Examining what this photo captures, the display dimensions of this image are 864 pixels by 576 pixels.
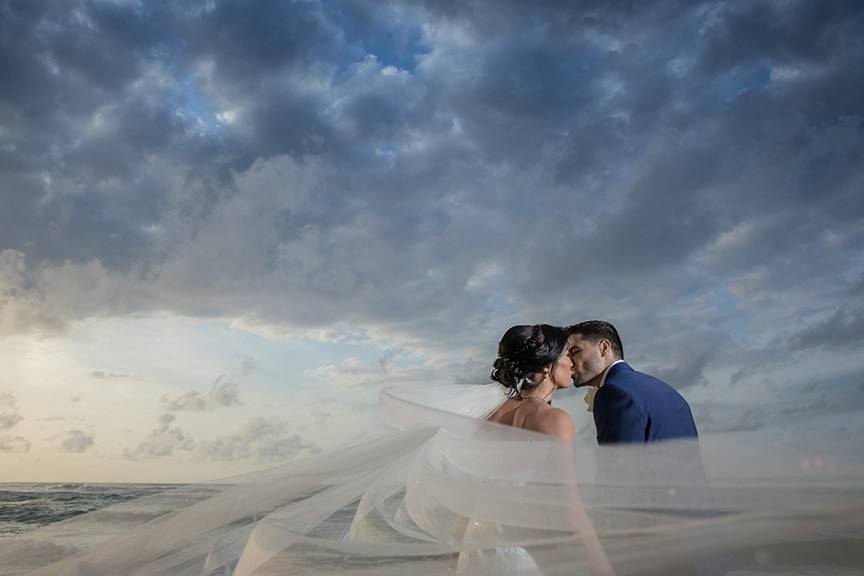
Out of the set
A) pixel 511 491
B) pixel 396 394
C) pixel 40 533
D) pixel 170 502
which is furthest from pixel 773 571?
pixel 40 533

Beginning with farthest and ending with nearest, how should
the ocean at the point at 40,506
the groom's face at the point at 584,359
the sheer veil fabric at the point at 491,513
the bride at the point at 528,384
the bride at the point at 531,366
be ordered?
1. the ocean at the point at 40,506
2. the groom's face at the point at 584,359
3. the bride at the point at 531,366
4. the bride at the point at 528,384
5. the sheer veil fabric at the point at 491,513

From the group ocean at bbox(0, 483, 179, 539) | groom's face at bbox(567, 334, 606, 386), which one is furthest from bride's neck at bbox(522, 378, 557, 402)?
ocean at bbox(0, 483, 179, 539)

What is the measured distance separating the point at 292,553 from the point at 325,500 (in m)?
0.40

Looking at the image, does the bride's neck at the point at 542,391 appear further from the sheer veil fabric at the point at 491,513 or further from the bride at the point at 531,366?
the sheer veil fabric at the point at 491,513

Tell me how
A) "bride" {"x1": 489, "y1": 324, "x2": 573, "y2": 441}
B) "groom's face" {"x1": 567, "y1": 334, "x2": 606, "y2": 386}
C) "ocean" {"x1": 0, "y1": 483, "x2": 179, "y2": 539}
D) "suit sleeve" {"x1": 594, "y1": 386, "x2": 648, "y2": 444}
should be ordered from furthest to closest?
"ocean" {"x1": 0, "y1": 483, "x2": 179, "y2": 539} < "groom's face" {"x1": 567, "y1": 334, "x2": 606, "y2": 386} < "bride" {"x1": 489, "y1": 324, "x2": 573, "y2": 441} < "suit sleeve" {"x1": 594, "y1": 386, "x2": 648, "y2": 444}

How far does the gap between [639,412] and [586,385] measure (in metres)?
0.73

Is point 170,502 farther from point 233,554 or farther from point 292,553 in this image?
point 292,553

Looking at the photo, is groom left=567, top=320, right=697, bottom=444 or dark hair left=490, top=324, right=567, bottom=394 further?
dark hair left=490, top=324, right=567, bottom=394

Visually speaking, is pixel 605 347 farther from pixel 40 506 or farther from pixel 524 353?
pixel 40 506

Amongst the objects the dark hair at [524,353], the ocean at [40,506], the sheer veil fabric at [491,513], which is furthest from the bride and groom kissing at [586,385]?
the ocean at [40,506]

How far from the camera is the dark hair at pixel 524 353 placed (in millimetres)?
3832

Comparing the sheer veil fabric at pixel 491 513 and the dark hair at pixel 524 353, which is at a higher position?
the dark hair at pixel 524 353

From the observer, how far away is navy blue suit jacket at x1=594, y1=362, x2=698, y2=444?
327cm

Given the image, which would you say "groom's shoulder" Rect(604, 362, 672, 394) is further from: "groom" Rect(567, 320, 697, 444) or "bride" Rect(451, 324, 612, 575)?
"bride" Rect(451, 324, 612, 575)
